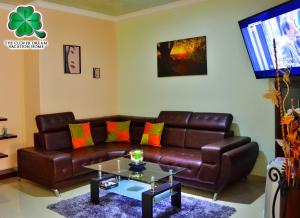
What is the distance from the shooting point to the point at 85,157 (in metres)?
3.92

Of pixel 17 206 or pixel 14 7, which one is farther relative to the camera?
pixel 14 7

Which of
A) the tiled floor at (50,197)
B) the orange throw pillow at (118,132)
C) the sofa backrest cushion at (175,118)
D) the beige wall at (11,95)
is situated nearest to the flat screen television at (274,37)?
the sofa backrest cushion at (175,118)

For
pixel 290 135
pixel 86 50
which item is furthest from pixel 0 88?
pixel 290 135

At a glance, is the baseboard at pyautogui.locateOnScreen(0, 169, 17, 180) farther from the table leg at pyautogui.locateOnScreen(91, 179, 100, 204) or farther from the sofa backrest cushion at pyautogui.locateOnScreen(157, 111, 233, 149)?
the sofa backrest cushion at pyautogui.locateOnScreen(157, 111, 233, 149)

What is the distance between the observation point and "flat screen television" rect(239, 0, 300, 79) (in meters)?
2.89

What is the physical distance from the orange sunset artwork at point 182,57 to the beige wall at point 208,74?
3.5 inches

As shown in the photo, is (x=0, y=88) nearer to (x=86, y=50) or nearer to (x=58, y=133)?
(x=58, y=133)

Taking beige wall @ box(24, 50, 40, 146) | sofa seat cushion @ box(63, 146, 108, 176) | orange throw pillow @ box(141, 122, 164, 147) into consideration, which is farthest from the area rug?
beige wall @ box(24, 50, 40, 146)

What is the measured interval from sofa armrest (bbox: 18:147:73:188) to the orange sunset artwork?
7.11 ft

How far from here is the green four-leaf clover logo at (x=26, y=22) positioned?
178 inches

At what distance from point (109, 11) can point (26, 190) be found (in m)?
3.23

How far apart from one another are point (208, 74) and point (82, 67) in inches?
85.0

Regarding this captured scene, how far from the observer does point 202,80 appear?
14.9ft

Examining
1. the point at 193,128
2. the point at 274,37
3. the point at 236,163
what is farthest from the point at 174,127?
the point at 274,37
